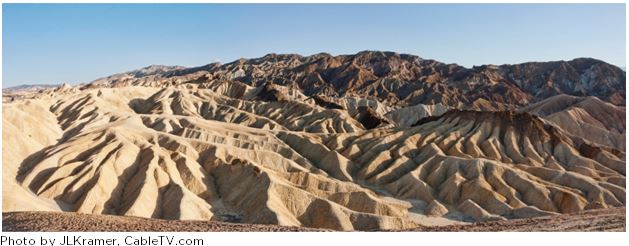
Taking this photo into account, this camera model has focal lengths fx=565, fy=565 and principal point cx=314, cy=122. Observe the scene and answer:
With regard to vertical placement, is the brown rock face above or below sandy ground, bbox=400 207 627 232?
below

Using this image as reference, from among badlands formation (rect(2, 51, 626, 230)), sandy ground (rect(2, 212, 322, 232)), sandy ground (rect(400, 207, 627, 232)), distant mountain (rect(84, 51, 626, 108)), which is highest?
sandy ground (rect(400, 207, 627, 232))

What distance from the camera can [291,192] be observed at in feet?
153

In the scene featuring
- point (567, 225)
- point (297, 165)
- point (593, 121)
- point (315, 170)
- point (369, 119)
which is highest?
point (567, 225)

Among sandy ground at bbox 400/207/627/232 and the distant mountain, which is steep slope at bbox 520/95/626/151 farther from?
sandy ground at bbox 400/207/627/232

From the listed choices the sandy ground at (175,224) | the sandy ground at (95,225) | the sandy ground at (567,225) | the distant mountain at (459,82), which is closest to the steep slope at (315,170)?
the sandy ground at (567,225)

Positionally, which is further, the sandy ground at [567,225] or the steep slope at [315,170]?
the steep slope at [315,170]

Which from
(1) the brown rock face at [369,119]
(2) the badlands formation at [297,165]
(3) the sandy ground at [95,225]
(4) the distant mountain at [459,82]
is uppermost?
(3) the sandy ground at [95,225]

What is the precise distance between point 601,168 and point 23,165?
2363 inches

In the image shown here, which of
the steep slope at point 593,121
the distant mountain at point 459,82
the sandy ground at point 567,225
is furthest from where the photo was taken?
the distant mountain at point 459,82

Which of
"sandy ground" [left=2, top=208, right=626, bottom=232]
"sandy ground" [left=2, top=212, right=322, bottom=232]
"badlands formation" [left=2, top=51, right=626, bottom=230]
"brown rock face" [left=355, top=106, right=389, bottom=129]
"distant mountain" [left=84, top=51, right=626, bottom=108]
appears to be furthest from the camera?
"distant mountain" [left=84, top=51, right=626, bottom=108]

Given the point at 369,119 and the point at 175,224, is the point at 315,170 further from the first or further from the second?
the point at 369,119

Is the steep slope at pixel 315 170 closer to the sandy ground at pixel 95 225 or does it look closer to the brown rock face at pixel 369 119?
the brown rock face at pixel 369 119

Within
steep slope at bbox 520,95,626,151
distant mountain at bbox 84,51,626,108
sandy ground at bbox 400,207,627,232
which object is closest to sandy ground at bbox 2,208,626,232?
sandy ground at bbox 400,207,627,232

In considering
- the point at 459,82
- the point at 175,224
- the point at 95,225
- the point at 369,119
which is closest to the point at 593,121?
the point at 369,119
